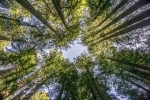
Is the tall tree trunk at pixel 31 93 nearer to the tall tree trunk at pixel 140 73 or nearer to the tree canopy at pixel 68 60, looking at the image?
the tree canopy at pixel 68 60

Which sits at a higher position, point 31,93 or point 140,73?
point 31,93

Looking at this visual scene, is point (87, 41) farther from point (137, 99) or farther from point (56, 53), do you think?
point (137, 99)

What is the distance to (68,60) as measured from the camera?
1859 centimetres

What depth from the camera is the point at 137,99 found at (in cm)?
1527

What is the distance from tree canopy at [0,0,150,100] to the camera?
15.9m

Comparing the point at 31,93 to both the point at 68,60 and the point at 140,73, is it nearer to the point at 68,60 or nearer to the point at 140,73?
the point at 68,60

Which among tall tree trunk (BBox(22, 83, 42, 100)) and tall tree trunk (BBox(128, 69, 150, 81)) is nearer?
tall tree trunk (BBox(128, 69, 150, 81))

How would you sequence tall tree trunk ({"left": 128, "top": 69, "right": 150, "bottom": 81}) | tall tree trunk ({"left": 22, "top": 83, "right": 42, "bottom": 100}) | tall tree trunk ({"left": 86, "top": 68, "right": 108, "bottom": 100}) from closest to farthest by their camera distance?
1. tall tree trunk ({"left": 128, "top": 69, "right": 150, "bottom": 81})
2. tall tree trunk ({"left": 22, "top": 83, "right": 42, "bottom": 100})
3. tall tree trunk ({"left": 86, "top": 68, "right": 108, "bottom": 100})

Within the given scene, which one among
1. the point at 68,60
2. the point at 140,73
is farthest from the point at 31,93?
the point at 140,73

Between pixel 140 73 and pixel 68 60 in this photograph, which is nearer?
pixel 140 73

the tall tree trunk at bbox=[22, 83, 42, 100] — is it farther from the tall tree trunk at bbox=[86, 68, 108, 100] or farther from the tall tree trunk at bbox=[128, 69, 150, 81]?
the tall tree trunk at bbox=[128, 69, 150, 81]

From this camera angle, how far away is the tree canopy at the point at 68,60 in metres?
15.9

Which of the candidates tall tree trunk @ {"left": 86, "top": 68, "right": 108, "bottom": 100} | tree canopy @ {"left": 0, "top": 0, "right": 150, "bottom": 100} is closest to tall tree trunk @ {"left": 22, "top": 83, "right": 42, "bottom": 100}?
tree canopy @ {"left": 0, "top": 0, "right": 150, "bottom": 100}

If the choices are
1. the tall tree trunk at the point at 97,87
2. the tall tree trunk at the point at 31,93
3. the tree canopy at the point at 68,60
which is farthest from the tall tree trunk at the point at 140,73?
the tall tree trunk at the point at 31,93
